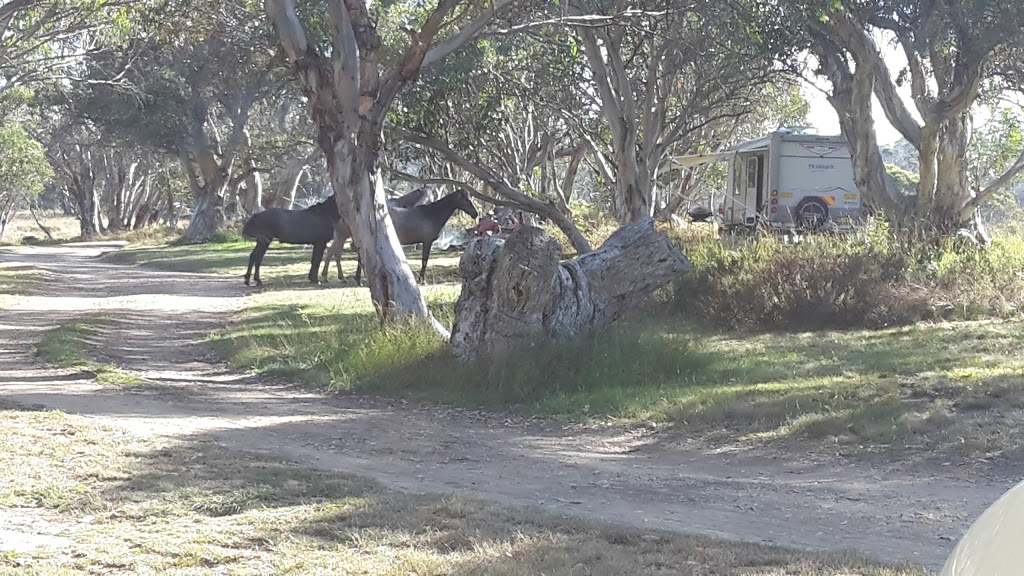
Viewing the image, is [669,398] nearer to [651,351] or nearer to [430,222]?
[651,351]

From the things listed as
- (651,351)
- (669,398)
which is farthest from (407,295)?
(669,398)

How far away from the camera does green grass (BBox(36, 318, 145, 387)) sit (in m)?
11.9

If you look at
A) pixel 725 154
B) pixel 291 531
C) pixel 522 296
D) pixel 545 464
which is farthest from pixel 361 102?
pixel 725 154

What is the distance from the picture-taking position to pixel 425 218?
2347 centimetres

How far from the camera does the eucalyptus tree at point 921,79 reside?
17.0 m

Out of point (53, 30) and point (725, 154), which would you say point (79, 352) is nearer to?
point (53, 30)

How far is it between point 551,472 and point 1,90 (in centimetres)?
2677

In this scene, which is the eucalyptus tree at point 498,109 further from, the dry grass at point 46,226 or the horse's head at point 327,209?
the dry grass at point 46,226

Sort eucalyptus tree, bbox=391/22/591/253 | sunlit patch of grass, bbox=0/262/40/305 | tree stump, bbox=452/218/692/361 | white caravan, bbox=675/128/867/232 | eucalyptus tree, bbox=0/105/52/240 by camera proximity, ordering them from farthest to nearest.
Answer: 1. eucalyptus tree, bbox=0/105/52/240
2. white caravan, bbox=675/128/867/232
3. sunlit patch of grass, bbox=0/262/40/305
4. eucalyptus tree, bbox=391/22/591/253
5. tree stump, bbox=452/218/692/361

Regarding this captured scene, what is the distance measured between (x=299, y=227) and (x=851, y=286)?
476 inches

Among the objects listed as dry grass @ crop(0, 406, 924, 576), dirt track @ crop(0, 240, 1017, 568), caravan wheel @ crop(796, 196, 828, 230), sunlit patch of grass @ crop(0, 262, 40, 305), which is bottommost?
dirt track @ crop(0, 240, 1017, 568)

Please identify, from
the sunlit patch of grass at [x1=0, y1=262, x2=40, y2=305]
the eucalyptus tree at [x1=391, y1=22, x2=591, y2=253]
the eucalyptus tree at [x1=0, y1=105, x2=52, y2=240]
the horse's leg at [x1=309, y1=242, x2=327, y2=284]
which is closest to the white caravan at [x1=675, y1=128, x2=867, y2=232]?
the eucalyptus tree at [x1=391, y1=22, x2=591, y2=253]

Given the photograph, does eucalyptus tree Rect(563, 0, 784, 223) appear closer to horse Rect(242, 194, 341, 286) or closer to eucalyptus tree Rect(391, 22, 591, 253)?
eucalyptus tree Rect(391, 22, 591, 253)

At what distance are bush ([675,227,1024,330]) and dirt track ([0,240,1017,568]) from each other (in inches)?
215
